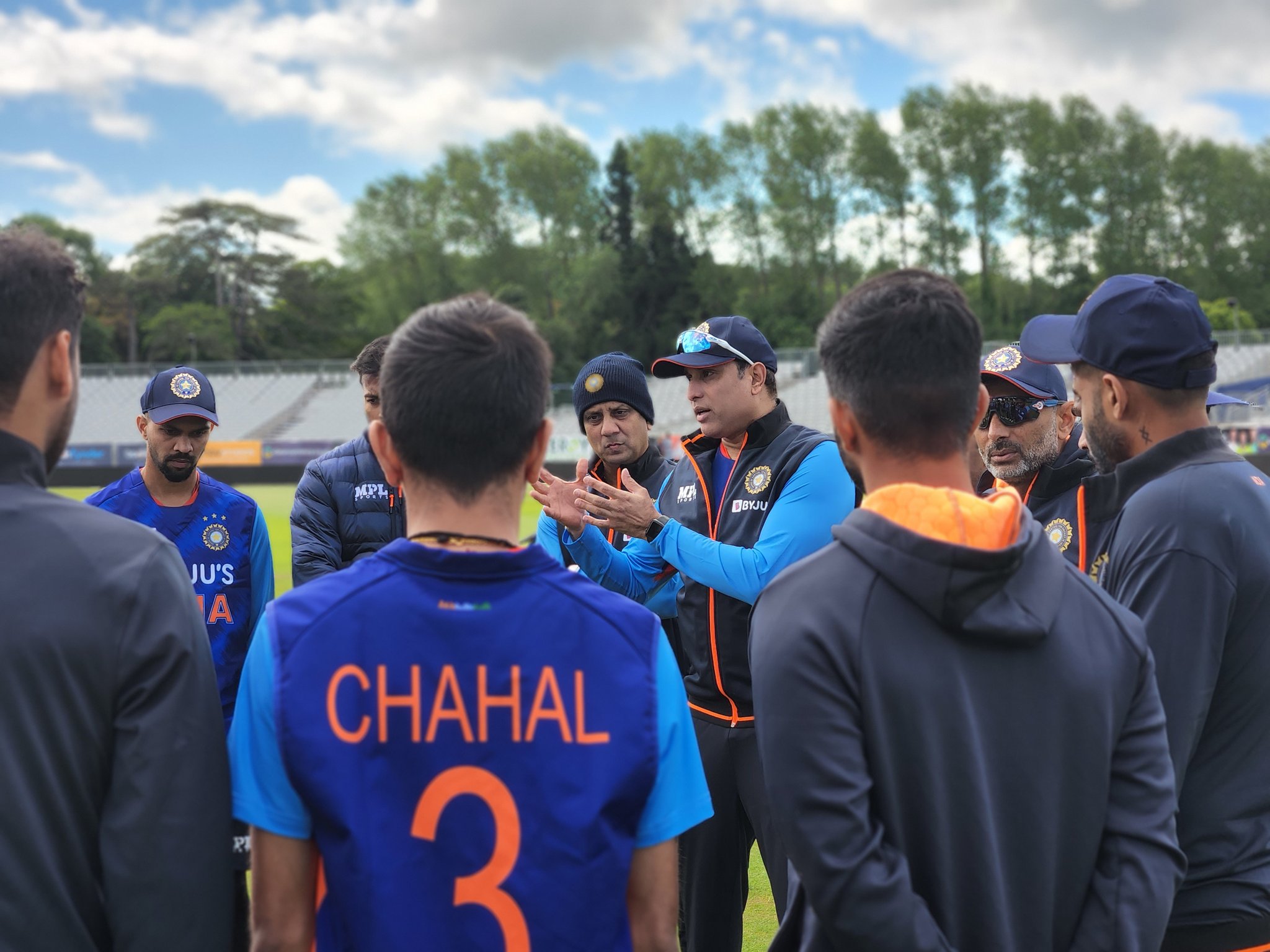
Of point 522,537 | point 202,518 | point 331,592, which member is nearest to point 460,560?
point 331,592

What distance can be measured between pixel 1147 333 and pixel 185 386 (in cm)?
408

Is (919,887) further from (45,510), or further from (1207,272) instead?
(1207,272)

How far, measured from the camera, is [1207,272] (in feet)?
217

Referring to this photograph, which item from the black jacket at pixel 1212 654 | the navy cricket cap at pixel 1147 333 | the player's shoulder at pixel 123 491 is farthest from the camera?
the player's shoulder at pixel 123 491

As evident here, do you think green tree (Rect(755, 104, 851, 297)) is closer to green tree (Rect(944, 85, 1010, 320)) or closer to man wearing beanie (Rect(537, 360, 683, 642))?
green tree (Rect(944, 85, 1010, 320))

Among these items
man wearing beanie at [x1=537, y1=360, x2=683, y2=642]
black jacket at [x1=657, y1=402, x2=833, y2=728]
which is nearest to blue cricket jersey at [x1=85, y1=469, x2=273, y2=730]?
man wearing beanie at [x1=537, y1=360, x2=683, y2=642]

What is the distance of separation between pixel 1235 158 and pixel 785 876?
263 ft

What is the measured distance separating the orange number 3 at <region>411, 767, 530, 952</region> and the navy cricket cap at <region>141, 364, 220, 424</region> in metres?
3.39

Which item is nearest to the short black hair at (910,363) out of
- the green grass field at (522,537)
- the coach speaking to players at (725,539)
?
the coach speaking to players at (725,539)

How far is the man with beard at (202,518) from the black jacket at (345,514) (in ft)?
1.51

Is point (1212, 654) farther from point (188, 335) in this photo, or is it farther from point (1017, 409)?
point (188, 335)

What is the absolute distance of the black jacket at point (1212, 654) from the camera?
82.7 inches

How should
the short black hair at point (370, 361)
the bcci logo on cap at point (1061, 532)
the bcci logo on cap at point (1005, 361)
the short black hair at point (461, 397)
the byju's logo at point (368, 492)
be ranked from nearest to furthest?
the short black hair at point (461, 397), the bcci logo on cap at point (1061, 532), the bcci logo on cap at point (1005, 361), the short black hair at point (370, 361), the byju's logo at point (368, 492)

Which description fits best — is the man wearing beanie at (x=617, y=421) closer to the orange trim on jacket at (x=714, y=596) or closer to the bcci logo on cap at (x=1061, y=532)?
the orange trim on jacket at (x=714, y=596)
